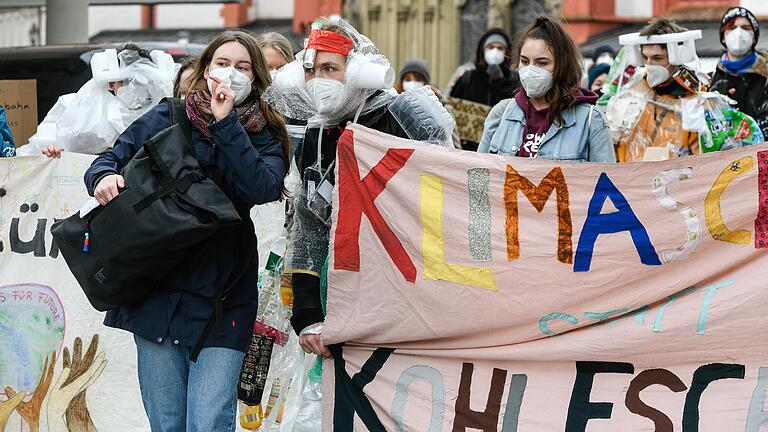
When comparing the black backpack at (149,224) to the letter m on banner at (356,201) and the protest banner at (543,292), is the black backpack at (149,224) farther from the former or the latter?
the protest banner at (543,292)

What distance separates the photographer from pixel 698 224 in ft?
15.9

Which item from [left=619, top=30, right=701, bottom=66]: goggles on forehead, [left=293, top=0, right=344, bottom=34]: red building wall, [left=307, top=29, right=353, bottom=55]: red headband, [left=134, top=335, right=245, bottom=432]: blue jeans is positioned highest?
[left=293, top=0, right=344, bottom=34]: red building wall

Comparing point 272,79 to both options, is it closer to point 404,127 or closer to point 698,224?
A: point 404,127

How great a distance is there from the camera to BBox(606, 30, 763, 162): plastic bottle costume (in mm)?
7852

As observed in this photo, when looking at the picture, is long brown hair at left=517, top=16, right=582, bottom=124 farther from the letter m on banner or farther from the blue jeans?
the blue jeans

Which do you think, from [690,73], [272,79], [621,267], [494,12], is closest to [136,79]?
[272,79]

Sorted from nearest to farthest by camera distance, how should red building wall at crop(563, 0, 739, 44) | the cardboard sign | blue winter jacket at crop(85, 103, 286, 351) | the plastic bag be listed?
blue winter jacket at crop(85, 103, 286, 351)
the plastic bag
the cardboard sign
red building wall at crop(563, 0, 739, 44)

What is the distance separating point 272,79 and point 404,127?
0.53m

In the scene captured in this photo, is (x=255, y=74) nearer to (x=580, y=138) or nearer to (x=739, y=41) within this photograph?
(x=580, y=138)

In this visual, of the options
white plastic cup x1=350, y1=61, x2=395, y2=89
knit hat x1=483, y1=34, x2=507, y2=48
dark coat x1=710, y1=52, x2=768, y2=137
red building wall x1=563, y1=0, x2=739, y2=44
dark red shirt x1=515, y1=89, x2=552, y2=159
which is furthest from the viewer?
red building wall x1=563, y1=0, x2=739, y2=44

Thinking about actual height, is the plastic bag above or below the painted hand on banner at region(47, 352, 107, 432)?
above

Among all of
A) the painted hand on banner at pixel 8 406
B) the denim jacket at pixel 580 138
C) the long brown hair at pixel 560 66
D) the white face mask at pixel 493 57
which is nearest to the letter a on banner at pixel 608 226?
the denim jacket at pixel 580 138

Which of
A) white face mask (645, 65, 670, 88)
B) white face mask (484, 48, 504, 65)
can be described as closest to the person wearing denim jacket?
white face mask (645, 65, 670, 88)

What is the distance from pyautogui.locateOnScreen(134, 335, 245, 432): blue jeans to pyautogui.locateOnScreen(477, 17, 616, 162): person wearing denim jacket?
1502 mm
